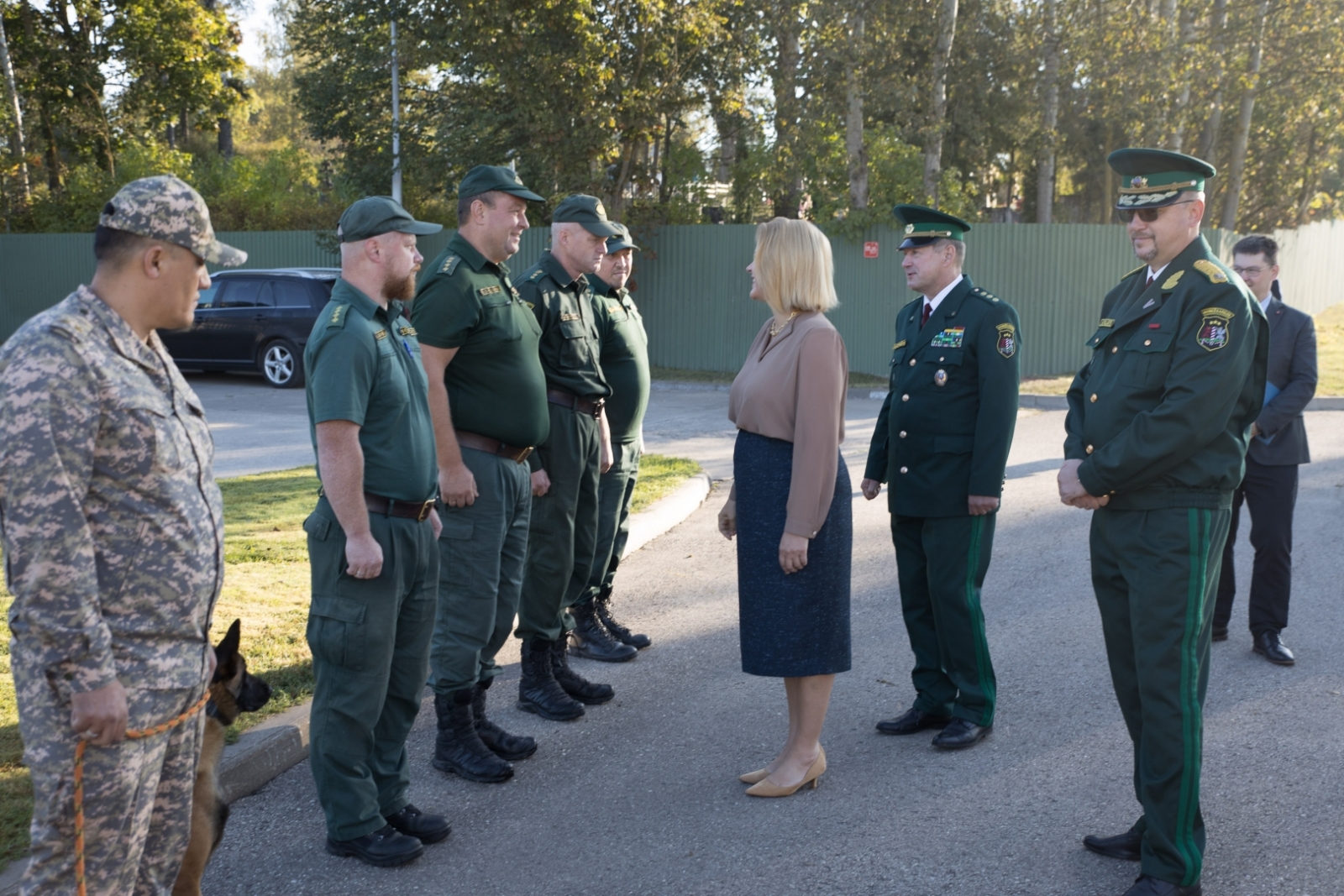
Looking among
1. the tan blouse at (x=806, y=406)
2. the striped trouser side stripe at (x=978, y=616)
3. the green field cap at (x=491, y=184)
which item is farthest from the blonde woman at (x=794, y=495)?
the green field cap at (x=491, y=184)

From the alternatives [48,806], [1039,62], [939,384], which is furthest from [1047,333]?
[48,806]

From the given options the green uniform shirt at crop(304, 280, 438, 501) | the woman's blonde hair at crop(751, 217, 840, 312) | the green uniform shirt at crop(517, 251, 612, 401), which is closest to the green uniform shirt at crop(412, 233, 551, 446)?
the green uniform shirt at crop(304, 280, 438, 501)

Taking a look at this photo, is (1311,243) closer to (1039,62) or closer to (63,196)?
(1039,62)

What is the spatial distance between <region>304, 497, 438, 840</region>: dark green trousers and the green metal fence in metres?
12.5

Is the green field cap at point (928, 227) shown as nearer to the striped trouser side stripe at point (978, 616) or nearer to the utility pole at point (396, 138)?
the striped trouser side stripe at point (978, 616)

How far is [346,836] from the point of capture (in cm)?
383

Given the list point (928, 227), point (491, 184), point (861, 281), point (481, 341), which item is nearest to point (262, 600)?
point (481, 341)

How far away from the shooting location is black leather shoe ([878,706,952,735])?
16.4 ft

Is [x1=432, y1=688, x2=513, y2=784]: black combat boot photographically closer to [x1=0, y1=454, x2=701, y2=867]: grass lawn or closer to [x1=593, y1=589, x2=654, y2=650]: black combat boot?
[x1=0, y1=454, x2=701, y2=867]: grass lawn

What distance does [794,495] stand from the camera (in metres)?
4.17

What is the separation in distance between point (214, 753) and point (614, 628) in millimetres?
2930

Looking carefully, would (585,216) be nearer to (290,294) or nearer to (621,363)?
(621,363)

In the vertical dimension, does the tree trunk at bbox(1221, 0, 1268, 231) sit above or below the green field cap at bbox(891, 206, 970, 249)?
above

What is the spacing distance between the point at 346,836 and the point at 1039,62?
91.8 ft
